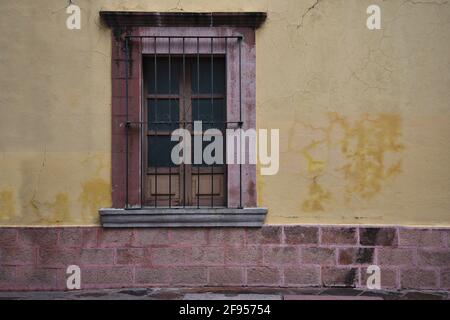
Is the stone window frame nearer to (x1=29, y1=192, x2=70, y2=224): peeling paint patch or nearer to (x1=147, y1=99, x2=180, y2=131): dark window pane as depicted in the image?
(x1=147, y1=99, x2=180, y2=131): dark window pane

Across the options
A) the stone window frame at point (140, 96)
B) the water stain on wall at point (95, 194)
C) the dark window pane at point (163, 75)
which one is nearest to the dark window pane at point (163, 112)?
the dark window pane at point (163, 75)

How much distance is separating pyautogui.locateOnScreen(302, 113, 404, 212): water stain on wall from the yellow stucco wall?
11 mm

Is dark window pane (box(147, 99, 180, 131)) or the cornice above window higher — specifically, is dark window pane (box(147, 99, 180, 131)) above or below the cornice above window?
below

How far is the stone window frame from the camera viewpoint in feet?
18.6

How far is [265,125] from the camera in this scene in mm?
5727

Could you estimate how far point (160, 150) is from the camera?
594 cm

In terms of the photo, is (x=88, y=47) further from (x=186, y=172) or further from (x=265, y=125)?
(x=265, y=125)

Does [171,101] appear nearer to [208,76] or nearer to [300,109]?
[208,76]

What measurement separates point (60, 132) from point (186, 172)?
147 cm

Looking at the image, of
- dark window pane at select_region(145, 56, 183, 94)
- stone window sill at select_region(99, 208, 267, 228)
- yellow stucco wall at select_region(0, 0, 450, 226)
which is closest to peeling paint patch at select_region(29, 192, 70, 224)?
yellow stucco wall at select_region(0, 0, 450, 226)

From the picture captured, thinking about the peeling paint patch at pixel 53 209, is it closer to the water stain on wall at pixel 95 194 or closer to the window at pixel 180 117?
the water stain on wall at pixel 95 194

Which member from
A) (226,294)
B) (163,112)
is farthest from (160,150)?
(226,294)

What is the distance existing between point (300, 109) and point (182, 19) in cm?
165
